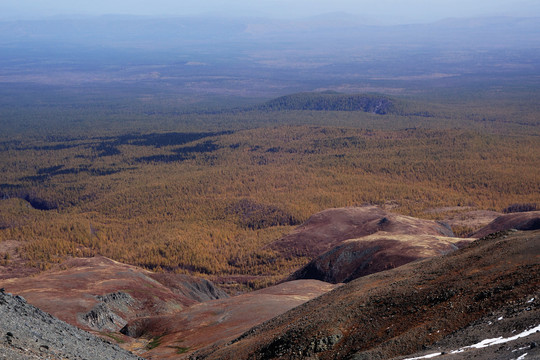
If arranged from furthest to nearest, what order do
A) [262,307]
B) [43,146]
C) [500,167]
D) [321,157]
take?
[43,146] < [321,157] < [500,167] < [262,307]

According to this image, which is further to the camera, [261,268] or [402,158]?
[402,158]

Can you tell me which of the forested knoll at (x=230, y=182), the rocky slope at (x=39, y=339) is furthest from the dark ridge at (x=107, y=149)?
the rocky slope at (x=39, y=339)

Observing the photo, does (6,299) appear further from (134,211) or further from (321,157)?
(321,157)

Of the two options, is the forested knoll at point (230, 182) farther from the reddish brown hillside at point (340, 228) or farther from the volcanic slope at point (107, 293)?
the volcanic slope at point (107, 293)

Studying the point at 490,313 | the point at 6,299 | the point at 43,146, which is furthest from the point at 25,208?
the point at 490,313

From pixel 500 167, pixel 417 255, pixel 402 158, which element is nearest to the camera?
pixel 417 255

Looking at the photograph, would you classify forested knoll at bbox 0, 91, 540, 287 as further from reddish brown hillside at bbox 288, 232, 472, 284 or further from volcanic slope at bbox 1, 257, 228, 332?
volcanic slope at bbox 1, 257, 228, 332

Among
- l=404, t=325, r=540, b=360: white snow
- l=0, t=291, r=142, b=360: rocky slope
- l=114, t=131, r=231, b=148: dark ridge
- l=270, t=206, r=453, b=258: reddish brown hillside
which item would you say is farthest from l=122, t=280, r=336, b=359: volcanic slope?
l=114, t=131, r=231, b=148: dark ridge
